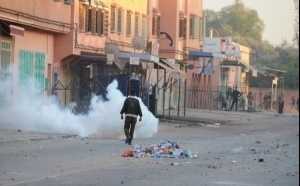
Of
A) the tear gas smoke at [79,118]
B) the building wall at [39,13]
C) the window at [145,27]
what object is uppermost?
the window at [145,27]

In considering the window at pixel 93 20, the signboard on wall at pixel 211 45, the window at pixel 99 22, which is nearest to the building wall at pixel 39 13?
the window at pixel 93 20

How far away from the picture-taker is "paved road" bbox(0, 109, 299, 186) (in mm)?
18203

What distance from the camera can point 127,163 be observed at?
22.3m

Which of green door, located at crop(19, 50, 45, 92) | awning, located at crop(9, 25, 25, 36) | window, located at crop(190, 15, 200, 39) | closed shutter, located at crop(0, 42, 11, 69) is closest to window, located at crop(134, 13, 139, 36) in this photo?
window, located at crop(190, 15, 200, 39)

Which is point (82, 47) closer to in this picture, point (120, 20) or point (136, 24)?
point (120, 20)

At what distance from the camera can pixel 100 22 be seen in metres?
53.7

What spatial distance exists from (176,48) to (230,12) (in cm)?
10438

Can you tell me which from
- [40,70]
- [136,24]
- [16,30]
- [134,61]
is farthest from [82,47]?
[136,24]

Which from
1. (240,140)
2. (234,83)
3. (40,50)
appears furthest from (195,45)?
(240,140)

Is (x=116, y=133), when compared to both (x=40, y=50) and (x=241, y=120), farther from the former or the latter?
(x=241, y=120)

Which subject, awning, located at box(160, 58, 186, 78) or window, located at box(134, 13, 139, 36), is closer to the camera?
awning, located at box(160, 58, 186, 78)

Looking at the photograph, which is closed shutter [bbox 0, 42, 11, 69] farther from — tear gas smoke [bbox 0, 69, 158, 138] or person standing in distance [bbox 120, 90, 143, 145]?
person standing in distance [bbox 120, 90, 143, 145]

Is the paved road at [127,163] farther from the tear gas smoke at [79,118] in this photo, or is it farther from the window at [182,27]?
the window at [182,27]

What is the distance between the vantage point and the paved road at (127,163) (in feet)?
59.7
